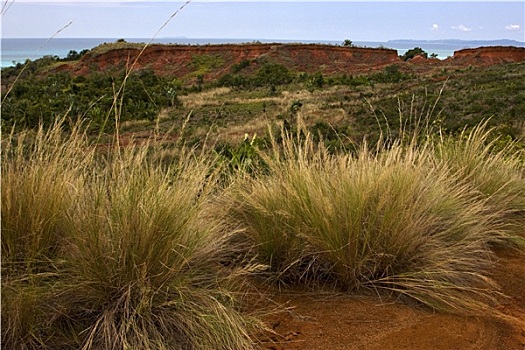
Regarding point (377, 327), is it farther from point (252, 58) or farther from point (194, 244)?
point (252, 58)

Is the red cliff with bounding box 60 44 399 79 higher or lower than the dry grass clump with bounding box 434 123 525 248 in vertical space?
higher

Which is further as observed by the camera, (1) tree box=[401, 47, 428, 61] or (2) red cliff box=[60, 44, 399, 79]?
(1) tree box=[401, 47, 428, 61]

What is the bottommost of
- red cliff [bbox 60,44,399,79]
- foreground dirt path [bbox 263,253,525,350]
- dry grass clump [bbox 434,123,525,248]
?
foreground dirt path [bbox 263,253,525,350]

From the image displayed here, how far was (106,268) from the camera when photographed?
8.27ft

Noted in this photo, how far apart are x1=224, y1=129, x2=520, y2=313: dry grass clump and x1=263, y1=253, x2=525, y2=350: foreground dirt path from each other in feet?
0.39

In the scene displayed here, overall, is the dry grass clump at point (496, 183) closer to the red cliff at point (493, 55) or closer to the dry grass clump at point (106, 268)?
the dry grass clump at point (106, 268)

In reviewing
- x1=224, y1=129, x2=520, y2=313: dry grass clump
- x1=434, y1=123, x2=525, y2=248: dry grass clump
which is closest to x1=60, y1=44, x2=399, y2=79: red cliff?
x1=434, y1=123, x2=525, y2=248: dry grass clump

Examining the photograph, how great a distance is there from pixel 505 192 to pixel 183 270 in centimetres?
308

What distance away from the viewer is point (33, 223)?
2.56 metres

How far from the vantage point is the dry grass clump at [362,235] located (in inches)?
126

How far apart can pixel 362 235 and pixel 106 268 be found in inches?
57.2

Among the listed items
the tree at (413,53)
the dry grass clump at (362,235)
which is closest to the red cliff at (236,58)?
the tree at (413,53)

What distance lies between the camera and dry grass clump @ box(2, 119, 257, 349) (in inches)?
93.8

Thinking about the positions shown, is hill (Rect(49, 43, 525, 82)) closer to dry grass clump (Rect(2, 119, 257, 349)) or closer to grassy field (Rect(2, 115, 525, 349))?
grassy field (Rect(2, 115, 525, 349))
